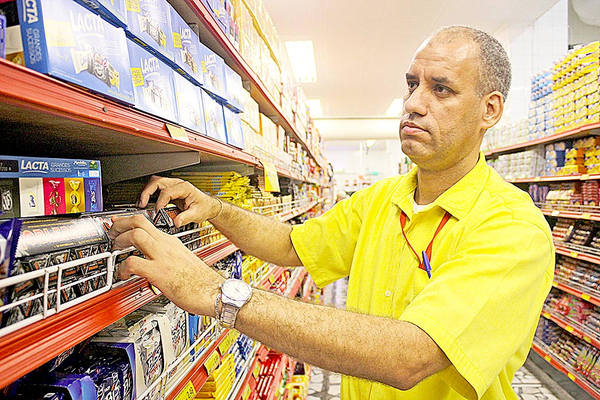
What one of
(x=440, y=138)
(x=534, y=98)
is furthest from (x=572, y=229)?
(x=440, y=138)

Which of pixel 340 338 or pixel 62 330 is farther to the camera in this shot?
pixel 340 338

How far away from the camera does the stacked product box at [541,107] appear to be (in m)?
4.37

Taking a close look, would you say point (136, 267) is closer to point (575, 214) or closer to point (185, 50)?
point (185, 50)

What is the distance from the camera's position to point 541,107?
4.51m

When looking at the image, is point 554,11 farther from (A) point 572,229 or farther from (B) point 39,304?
(B) point 39,304

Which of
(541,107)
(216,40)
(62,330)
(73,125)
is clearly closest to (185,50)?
(216,40)

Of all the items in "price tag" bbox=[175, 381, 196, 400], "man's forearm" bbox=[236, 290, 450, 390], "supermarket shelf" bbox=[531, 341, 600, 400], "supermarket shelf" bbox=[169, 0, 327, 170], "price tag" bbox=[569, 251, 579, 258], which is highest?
"supermarket shelf" bbox=[169, 0, 327, 170]

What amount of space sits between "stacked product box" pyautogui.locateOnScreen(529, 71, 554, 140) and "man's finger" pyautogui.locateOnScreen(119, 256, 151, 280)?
455 centimetres

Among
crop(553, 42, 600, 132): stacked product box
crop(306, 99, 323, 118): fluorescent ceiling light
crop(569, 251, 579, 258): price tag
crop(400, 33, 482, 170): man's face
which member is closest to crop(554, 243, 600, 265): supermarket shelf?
crop(569, 251, 579, 258): price tag

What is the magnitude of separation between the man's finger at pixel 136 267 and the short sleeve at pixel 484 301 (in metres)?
0.61

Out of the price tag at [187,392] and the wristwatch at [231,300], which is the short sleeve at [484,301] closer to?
the wristwatch at [231,300]

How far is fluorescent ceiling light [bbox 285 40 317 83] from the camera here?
253 inches

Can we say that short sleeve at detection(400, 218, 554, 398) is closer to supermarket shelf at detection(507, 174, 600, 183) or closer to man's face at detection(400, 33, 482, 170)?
man's face at detection(400, 33, 482, 170)

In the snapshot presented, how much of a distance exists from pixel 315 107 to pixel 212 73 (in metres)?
9.39
